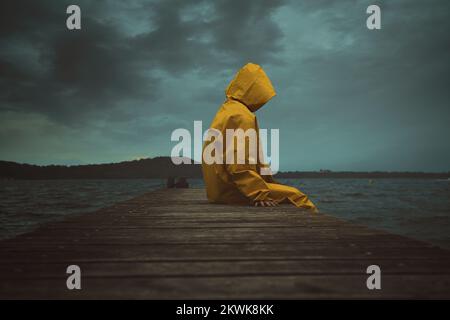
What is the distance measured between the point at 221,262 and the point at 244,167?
329 centimetres

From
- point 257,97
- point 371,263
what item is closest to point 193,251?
point 371,263

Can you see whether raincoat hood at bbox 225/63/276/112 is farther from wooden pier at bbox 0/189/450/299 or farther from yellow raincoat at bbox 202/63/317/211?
wooden pier at bbox 0/189/450/299

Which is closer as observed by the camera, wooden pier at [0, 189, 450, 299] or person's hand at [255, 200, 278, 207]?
wooden pier at [0, 189, 450, 299]

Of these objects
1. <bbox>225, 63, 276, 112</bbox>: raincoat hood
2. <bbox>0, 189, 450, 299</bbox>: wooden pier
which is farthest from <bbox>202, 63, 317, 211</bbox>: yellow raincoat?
<bbox>0, 189, 450, 299</bbox>: wooden pier

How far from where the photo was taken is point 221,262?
2.50 metres

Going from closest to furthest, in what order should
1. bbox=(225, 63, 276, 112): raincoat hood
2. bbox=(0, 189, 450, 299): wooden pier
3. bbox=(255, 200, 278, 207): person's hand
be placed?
1. bbox=(0, 189, 450, 299): wooden pier
2. bbox=(255, 200, 278, 207): person's hand
3. bbox=(225, 63, 276, 112): raincoat hood

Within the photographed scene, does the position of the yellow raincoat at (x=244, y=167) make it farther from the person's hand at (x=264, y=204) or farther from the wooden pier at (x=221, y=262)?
the wooden pier at (x=221, y=262)

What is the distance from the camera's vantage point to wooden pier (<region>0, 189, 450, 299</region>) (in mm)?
1943

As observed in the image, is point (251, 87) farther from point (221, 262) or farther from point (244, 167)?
point (221, 262)

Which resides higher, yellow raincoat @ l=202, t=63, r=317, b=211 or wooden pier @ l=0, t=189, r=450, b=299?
yellow raincoat @ l=202, t=63, r=317, b=211

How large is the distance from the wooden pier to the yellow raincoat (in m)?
1.73

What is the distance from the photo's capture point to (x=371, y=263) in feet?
8.09

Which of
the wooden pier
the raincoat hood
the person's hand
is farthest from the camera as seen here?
the raincoat hood
